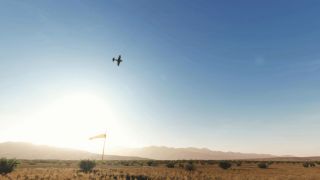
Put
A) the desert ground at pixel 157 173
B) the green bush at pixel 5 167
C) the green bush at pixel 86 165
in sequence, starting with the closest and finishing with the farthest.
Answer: the desert ground at pixel 157 173
the green bush at pixel 5 167
the green bush at pixel 86 165

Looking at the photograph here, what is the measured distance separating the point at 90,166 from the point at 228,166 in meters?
22.3

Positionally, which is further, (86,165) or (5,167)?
(86,165)

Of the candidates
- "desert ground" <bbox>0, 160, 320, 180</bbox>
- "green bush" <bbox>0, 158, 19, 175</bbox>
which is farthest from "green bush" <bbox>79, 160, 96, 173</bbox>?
"green bush" <bbox>0, 158, 19, 175</bbox>

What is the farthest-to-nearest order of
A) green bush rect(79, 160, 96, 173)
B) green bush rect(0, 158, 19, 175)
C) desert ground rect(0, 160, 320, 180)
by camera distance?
green bush rect(79, 160, 96, 173) < green bush rect(0, 158, 19, 175) < desert ground rect(0, 160, 320, 180)

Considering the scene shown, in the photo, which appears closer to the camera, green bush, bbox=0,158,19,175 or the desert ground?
the desert ground

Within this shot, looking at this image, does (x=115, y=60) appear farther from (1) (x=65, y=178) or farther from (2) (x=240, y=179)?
(2) (x=240, y=179)

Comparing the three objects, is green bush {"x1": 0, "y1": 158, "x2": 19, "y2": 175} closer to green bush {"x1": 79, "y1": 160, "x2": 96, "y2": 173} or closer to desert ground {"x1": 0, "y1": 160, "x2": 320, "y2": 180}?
desert ground {"x1": 0, "y1": 160, "x2": 320, "y2": 180}

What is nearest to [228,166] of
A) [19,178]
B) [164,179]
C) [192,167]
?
[192,167]

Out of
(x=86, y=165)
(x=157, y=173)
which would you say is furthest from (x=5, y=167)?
(x=157, y=173)

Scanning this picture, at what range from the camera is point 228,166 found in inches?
2036

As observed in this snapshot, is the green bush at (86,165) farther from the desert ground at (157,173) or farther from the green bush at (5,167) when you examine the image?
the green bush at (5,167)

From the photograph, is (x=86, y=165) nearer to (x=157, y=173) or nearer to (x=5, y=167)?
(x=5, y=167)

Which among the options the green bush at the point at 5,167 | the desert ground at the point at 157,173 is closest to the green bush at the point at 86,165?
the desert ground at the point at 157,173

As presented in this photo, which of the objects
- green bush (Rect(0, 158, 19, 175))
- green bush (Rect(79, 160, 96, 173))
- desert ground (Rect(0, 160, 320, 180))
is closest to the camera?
desert ground (Rect(0, 160, 320, 180))
